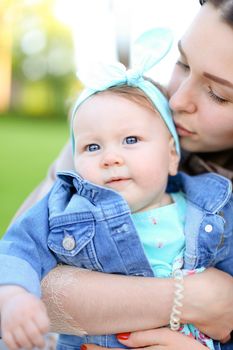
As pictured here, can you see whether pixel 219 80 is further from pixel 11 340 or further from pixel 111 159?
pixel 11 340

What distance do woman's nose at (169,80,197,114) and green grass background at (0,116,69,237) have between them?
3.50 m

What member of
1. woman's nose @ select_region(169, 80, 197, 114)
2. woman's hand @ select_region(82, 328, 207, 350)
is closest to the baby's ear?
woman's nose @ select_region(169, 80, 197, 114)

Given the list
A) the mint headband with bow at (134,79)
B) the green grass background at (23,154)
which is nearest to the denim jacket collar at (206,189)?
the mint headband with bow at (134,79)

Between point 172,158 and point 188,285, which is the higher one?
point 172,158

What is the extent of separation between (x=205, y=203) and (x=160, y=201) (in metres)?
0.17

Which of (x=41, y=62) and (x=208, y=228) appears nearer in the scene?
(x=208, y=228)

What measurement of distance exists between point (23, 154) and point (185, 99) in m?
8.45

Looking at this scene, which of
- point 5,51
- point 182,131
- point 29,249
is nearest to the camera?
point 29,249

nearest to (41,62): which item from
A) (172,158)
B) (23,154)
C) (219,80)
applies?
(23,154)

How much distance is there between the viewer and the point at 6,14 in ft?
59.9

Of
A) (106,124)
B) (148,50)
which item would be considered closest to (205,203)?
(106,124)

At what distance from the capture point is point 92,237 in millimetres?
2133

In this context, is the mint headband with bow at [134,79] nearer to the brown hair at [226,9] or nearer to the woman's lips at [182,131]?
the woman's lips at [182,131]

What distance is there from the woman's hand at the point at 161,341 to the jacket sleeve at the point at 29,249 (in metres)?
0.36
